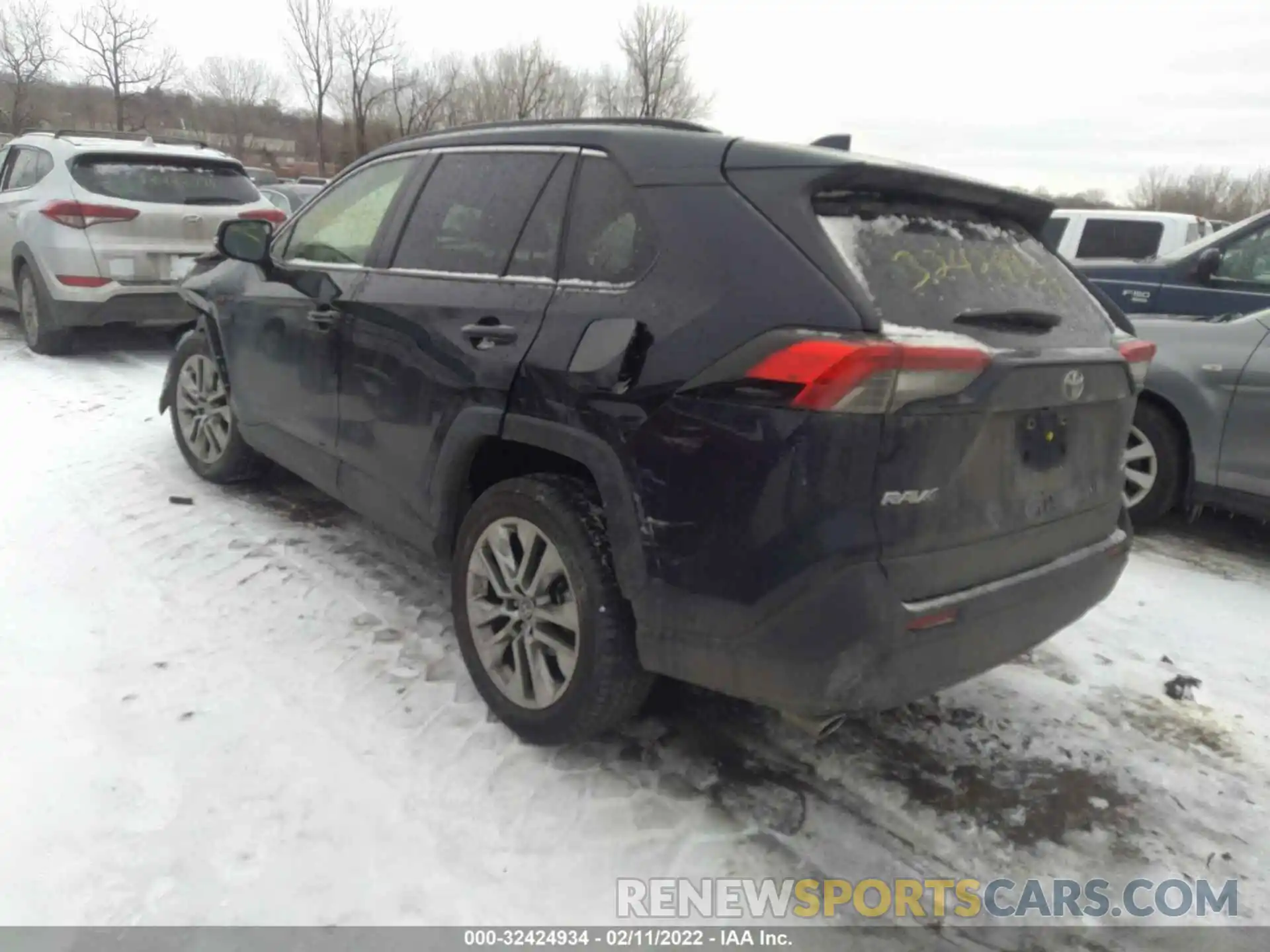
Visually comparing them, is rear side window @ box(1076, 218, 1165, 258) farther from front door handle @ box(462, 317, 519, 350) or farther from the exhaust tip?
the exhaust tip

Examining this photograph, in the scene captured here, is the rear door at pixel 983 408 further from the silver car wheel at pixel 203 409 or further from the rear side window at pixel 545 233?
the silver car wheel at pixel 203 409

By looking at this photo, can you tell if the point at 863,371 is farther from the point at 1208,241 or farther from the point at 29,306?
the point at 29,306

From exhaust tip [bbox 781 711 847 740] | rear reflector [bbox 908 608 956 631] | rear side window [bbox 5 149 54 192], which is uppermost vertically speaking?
rear side window [bbox 5 149 54 192]

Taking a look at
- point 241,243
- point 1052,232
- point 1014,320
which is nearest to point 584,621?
point 1014,320

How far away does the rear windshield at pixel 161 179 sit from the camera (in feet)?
23.8

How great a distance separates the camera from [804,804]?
2672 mm

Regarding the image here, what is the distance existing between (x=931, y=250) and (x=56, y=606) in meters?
3.41

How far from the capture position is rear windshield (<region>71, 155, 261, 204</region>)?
7.25 meters

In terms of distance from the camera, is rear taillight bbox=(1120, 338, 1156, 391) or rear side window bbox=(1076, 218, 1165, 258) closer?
rear taillight bbox=(1120, 338, 1156, 391)

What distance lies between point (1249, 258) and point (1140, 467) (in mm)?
2579

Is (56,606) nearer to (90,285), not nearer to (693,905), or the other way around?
(693,905)

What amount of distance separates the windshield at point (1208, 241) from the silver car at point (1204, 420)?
1834 mm

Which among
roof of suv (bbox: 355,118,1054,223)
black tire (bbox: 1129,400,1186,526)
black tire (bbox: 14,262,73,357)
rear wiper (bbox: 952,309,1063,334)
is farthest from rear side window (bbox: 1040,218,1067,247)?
black tire (bbox: 14,262,73,357)

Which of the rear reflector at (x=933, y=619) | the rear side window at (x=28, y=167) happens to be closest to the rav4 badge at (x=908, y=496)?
the rear reflector at (x=933, y=619)
